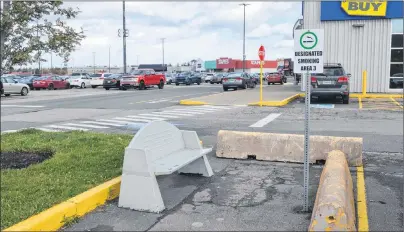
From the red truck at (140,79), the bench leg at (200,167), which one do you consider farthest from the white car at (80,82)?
the bench leg at (200,167)

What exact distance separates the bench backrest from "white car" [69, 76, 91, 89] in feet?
138

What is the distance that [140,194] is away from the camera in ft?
17.1

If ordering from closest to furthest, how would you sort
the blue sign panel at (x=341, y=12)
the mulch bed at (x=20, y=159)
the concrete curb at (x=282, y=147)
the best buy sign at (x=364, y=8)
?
1. the mulch bed at (x=20, y=159)
2. the concrete curb at (x=282, y=147)
3. the blue sign panel at (x=341, y=12)
4. the best buy sign at (x=364, y=8)

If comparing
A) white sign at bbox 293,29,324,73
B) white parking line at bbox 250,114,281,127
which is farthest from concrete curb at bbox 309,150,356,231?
white parking line at bbox 250,114,281,127

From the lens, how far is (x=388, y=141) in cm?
1025

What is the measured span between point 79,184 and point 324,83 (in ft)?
50.5

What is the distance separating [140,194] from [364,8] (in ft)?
78.7

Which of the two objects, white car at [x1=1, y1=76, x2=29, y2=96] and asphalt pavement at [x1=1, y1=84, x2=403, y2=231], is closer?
asphalt pavement at [x1=1, y1=84, x2=403, y2=231]

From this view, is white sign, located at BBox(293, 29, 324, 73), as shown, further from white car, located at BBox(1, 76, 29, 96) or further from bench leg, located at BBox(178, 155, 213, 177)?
white car, located at BBox(1, 76, 29, 96)

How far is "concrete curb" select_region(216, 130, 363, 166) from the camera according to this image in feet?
25.2

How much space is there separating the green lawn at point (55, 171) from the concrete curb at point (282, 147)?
201 centimetres

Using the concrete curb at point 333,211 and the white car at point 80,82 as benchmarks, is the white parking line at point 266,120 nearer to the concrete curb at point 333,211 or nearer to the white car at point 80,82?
the concrete curb at point 333,211

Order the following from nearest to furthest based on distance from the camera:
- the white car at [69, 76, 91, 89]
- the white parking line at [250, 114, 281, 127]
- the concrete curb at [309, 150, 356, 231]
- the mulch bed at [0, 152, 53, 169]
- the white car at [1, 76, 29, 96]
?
A: 1. the concrete curb at [309, 150, 356, 231]
2. the mulch bed at [0, 152, 53, 169]
3. the white parking line at [250, 114, 281, 127]
4. the white car at [1, 76, 29, 96]
5. the white car at [69, 76, 91, 89]

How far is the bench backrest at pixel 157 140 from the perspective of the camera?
5477 millimetres
